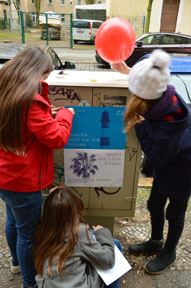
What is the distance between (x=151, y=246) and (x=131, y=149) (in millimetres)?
956

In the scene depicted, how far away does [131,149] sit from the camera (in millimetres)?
2100

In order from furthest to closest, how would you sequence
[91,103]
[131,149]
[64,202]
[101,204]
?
[101,204] → [131,149] → [91,103] → [64,202]

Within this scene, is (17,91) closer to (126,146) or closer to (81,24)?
(126,146)

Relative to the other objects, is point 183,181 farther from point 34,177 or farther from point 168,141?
point 34,177

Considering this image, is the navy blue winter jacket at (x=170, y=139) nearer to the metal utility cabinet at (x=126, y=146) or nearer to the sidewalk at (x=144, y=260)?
the metal utility cabinet at (x=126, y=146)

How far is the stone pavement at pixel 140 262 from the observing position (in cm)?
212

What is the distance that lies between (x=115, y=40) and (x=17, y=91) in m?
0.85

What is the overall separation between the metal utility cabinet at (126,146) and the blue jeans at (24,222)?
0.48 metres

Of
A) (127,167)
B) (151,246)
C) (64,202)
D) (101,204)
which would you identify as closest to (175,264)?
(151,246)

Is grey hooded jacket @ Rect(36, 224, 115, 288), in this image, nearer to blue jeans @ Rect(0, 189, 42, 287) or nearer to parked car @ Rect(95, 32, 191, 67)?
blue jeans @ Rect(0, 189, 42, 287)

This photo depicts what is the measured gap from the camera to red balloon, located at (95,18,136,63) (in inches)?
73.0

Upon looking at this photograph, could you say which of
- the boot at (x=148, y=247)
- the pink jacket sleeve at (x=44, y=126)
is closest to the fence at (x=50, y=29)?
the boot at (x=148, y=247)

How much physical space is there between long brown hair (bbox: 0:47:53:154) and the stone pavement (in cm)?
128

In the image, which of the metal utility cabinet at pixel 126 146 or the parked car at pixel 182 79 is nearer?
the metal utility cabinet at pixel 126 146
